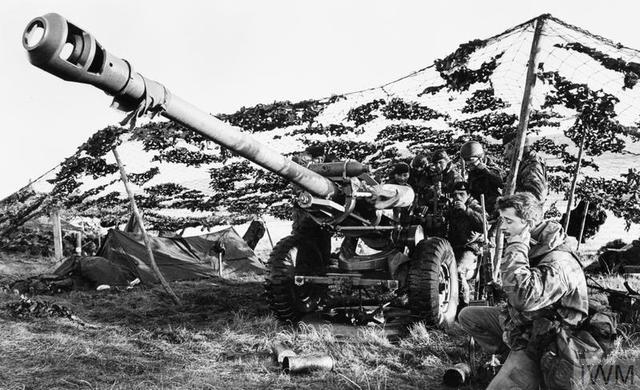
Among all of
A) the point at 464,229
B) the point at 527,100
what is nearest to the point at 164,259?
the point at 464,229

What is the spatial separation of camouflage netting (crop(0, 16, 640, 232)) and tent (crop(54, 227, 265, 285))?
0.84 metres

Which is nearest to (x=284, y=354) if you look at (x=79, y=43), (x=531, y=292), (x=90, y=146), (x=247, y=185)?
(x=531, y=292)

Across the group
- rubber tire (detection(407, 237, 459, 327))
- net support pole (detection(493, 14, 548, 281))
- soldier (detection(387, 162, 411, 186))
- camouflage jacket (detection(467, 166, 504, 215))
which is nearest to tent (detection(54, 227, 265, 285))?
soldier (detection(387, 162, 411, 186))

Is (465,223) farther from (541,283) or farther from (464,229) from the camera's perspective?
(541,283)

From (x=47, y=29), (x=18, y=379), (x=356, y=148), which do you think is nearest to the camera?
(x=47, y=29)

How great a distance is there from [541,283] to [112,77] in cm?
275

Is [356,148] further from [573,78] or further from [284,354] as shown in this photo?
[284,354]

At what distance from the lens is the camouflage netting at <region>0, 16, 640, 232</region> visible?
19.1 ft

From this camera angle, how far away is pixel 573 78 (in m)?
5.78

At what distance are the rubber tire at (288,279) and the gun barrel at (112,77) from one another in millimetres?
2163

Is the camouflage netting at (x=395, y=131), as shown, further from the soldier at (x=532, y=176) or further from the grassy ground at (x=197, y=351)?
the grassy ground at (x=197, y=351)

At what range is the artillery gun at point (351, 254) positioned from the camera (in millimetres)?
5270

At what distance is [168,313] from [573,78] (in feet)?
18.6

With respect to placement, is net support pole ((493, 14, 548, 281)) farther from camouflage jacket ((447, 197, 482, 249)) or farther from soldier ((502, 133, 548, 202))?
camouflage jacket ((447, 197, 482, 249))
